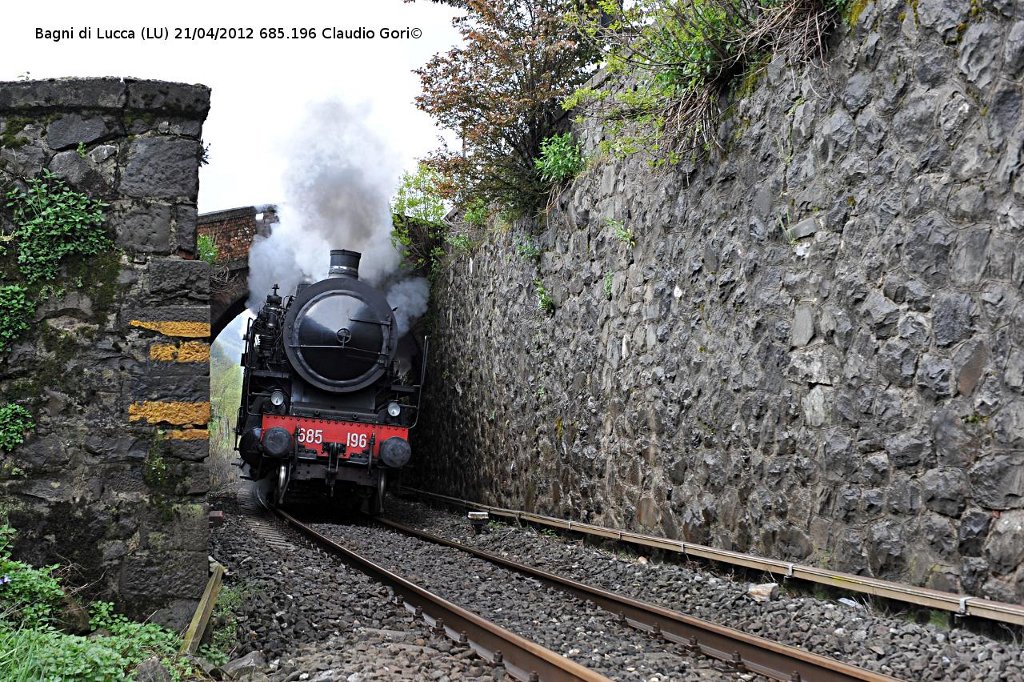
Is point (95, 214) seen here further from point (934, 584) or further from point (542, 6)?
point (542, 6)

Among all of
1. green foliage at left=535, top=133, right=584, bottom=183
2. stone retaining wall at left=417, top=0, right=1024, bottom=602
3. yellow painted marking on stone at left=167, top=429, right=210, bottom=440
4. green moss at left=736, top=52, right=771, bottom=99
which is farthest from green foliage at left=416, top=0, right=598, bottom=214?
yellow painted marking on stone at left=167, top=429, right=210, bottom=440

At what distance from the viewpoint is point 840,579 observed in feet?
17.5

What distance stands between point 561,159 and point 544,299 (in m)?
1.64

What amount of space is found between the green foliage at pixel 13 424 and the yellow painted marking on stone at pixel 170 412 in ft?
1.66

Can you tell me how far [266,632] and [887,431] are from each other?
3.82 m

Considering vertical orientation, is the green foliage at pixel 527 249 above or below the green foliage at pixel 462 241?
below

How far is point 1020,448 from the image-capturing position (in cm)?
454

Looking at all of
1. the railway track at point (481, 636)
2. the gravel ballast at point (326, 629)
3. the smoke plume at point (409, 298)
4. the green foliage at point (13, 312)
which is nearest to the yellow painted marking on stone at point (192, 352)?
the green foliage at point (13, 312)

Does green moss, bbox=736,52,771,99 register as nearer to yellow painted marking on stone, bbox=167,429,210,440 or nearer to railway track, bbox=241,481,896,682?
railway track, bbox=241,481,896,682

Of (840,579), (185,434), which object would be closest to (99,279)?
(185,434)

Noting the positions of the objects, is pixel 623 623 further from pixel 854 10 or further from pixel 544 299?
pixel 544 299

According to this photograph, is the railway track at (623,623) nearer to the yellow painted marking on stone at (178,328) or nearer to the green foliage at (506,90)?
the yellow painted marking on stone at (178,328)

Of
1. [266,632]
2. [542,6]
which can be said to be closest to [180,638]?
[266,632]

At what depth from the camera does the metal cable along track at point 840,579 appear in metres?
4.36
